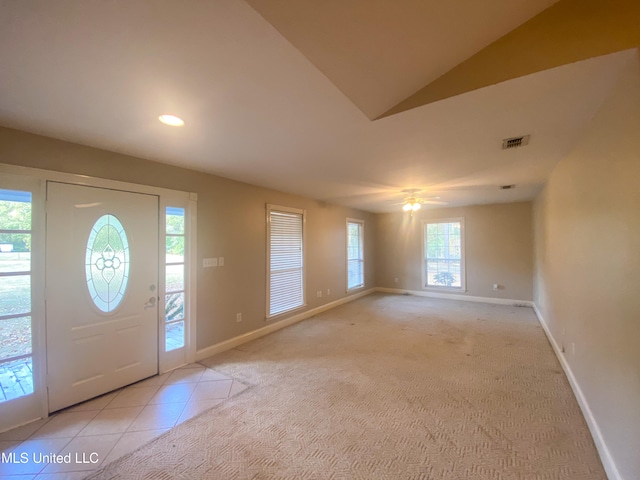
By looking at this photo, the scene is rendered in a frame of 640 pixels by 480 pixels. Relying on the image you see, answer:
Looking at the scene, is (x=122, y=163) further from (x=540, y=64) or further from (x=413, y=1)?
(x=540, y=64)

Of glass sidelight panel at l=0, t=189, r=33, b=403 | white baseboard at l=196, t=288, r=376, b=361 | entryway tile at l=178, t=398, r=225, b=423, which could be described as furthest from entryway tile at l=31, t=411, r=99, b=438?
white baseboard at l=196, t=288, r=376, b=361

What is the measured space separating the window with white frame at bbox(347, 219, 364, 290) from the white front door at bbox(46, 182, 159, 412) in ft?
15.1

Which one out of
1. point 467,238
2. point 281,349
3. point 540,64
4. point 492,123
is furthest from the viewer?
point 467,238

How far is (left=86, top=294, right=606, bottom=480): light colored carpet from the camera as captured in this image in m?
1.76

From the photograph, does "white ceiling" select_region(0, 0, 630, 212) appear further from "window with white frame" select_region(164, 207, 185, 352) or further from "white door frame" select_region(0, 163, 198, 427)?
"window with white frame" select_region(164, 207, 185, 352)

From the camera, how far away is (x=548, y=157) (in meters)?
2.93

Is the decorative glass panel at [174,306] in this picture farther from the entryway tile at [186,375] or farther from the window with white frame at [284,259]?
the window with white frame at [284,259]

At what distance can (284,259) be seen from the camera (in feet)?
15.9

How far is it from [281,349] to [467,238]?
536 cm

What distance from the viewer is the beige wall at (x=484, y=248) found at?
20.0 ft

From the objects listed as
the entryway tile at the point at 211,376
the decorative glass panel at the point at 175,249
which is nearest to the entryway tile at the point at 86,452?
the entryway tile at the point at 211,376

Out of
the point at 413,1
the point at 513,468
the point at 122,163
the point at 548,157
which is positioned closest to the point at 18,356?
the point at 122,163

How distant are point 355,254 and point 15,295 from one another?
605cm

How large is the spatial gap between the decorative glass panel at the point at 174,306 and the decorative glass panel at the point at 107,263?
1.64 feet
